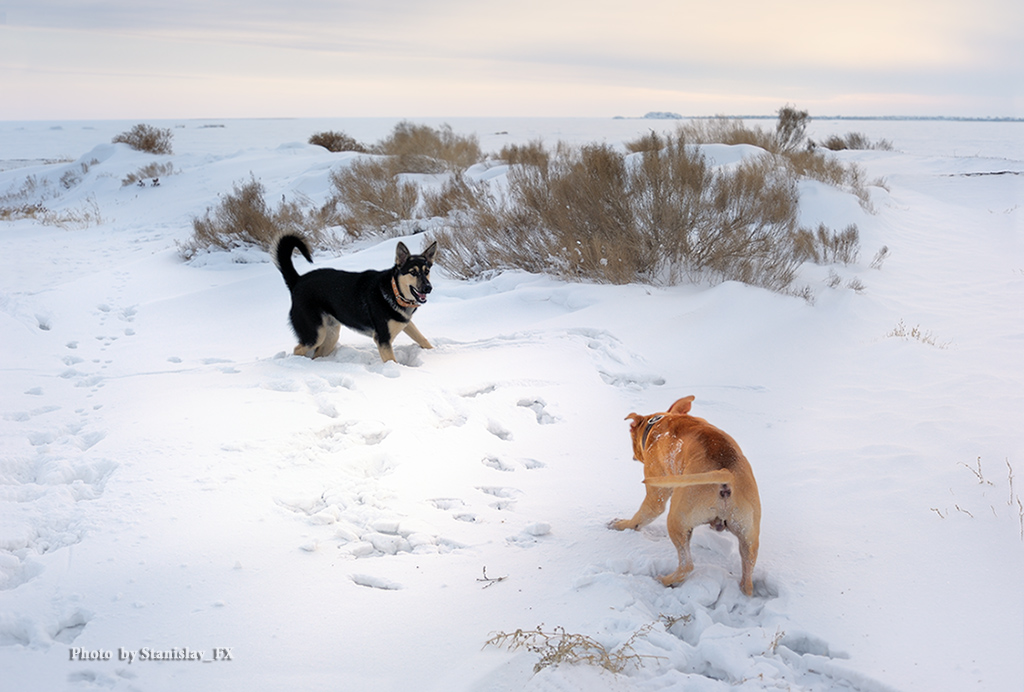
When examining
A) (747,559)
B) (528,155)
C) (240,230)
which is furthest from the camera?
(528,155)

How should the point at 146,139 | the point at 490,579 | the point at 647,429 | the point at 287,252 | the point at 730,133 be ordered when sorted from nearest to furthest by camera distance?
the point at 490,579
the point at 647,429
the point at 287,252
the point at 730,133
the point at 146,139

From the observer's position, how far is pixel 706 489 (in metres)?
2.53

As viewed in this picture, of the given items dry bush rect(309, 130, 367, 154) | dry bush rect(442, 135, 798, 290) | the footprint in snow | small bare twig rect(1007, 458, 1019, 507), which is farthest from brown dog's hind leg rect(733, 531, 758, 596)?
dry bush rect(309, 130, 367, 154)

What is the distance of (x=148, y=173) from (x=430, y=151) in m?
10.6

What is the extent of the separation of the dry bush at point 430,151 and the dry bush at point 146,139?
39.6ft

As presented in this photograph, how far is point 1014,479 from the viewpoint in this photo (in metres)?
3.63

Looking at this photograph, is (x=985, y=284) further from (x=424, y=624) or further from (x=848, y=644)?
(x=424, y=624)

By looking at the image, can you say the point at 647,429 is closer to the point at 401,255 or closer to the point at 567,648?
the point at 567,648

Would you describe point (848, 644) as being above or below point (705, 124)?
below

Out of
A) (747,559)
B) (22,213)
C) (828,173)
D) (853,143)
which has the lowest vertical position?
(747,559)

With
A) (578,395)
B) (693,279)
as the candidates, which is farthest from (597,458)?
(693,279)

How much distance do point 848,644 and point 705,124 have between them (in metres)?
18.4

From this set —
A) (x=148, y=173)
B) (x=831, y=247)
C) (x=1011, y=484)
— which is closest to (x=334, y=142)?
(x=148, y=173)

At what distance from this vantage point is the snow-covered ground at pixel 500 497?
7.48ft
